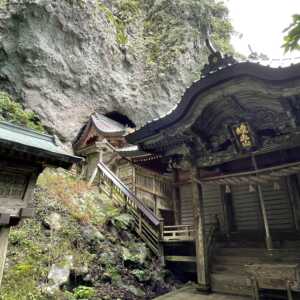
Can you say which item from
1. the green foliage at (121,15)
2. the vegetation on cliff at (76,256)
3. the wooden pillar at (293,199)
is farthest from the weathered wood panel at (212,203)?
the green foliage at (121,15)

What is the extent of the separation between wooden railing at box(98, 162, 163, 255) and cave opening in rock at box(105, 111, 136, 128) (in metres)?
9.11

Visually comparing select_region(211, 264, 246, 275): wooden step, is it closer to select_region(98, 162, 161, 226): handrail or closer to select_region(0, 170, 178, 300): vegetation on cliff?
select_region(0, 170, 178, 300): vegetation on cliff

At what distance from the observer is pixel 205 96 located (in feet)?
24.5

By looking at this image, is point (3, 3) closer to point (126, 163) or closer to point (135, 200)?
point (126, 163)

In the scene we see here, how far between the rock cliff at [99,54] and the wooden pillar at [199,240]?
11.9m

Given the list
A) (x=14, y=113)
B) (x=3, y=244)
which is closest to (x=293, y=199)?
(x=3, y=244)

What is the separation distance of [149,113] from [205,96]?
15.4 meters

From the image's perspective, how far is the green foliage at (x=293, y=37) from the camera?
3.42 meters

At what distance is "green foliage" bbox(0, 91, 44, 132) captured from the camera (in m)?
14.2

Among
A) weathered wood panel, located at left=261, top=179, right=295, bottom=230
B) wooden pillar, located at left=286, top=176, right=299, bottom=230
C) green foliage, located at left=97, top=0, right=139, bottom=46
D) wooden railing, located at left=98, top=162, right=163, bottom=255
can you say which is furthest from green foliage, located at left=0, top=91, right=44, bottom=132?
wooden pillar, located at left=286, top=176, right=299, bottom=230

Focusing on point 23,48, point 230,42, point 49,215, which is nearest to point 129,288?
point 49,215

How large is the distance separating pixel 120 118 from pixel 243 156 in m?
16.6

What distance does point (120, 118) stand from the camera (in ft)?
76.3

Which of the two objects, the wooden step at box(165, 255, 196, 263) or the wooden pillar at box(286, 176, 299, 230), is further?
the wooden step at box(165, 255, 196, 263)
